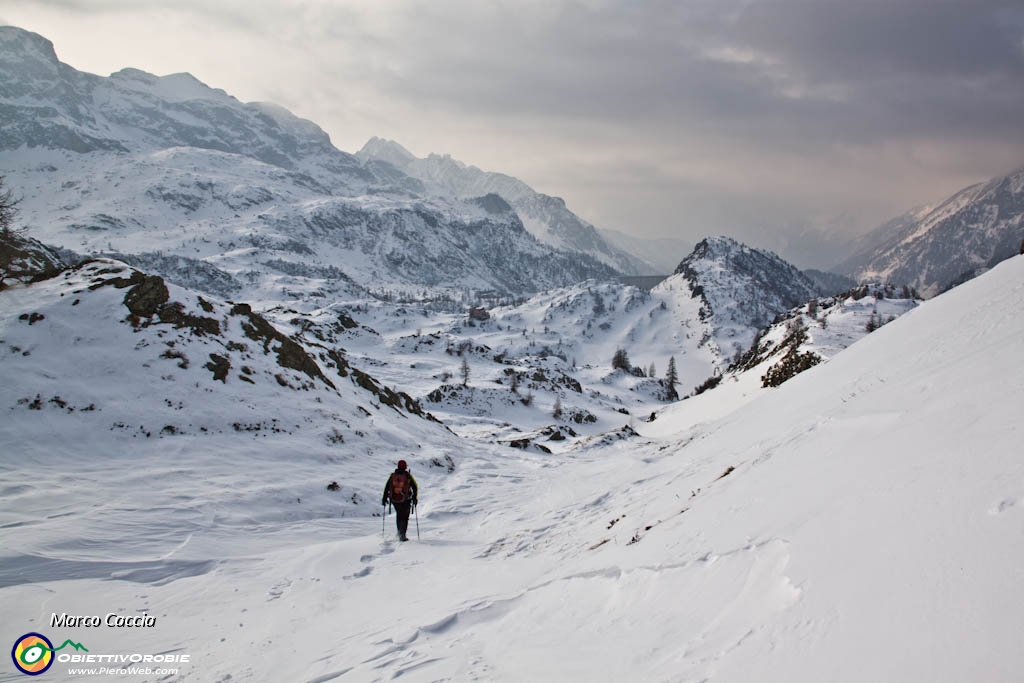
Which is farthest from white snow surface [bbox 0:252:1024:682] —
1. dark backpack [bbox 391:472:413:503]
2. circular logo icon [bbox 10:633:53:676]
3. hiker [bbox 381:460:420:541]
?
dark backpack [bbox 391:472:413:503]

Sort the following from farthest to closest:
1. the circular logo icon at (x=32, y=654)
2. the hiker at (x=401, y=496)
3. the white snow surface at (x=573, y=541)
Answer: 1. the hiker at (x=401, y=496)
2. the circular logo icon at (x=32, y=654)
3. the white snow surface at (x=573, y=541)

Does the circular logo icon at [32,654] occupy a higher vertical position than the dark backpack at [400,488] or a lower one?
lower

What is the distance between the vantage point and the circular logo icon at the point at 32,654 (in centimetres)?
779

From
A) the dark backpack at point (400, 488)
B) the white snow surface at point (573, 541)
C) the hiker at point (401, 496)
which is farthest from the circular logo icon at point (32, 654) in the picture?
the dark backpack at point (400, 488)

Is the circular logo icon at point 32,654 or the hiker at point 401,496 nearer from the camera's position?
the circular logo icon at point 32,654

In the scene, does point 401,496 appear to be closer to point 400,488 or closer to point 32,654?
point 400,488

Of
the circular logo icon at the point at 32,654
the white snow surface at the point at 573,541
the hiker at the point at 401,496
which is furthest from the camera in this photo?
the hiker at the point at 401,496

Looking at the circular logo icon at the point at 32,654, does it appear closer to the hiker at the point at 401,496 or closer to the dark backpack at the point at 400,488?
the hiker at the point at 401,496

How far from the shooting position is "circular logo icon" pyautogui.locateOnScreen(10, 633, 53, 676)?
7.79m

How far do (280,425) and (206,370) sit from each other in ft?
15.0

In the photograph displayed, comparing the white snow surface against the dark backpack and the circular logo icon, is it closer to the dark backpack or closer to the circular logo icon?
the circular logo icon

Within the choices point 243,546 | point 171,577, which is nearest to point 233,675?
point 171,577

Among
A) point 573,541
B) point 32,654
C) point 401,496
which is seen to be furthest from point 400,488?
point 32,654

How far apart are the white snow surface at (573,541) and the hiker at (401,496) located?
2.26 ft
